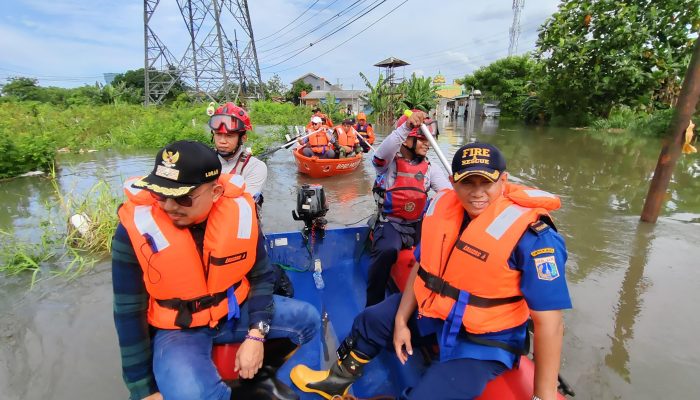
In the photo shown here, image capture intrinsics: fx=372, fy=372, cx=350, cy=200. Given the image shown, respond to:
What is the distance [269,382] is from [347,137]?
812 centimetres

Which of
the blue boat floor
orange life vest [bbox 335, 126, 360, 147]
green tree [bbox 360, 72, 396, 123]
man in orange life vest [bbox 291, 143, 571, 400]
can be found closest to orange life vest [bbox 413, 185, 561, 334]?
man in orange life vest [bbox 291, 143, 571, 400]

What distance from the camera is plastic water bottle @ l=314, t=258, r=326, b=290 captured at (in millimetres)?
3295

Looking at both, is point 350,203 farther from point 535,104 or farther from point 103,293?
point 535,104

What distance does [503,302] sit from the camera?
158 centimetres

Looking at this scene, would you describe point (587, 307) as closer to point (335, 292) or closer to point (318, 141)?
point (335, 292)

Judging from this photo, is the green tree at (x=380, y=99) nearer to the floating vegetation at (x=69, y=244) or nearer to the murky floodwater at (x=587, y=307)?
the murky floodwater at (x=587, y=307)

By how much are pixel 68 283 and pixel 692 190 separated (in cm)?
1048

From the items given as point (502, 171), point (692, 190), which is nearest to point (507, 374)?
point (502, 171)

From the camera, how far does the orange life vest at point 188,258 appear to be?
1488 mm

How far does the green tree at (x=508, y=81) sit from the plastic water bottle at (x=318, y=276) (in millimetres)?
29021

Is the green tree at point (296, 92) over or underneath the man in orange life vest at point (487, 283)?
over

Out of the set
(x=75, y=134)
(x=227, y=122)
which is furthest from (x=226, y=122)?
(x=75, y=134)

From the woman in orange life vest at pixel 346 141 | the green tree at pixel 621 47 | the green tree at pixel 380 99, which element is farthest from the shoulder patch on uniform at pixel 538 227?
the green tree at pixel 380 99

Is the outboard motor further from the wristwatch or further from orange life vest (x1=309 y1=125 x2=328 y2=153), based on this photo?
orange life vest (x1=309 y1=125 x2=328 y2=153)
